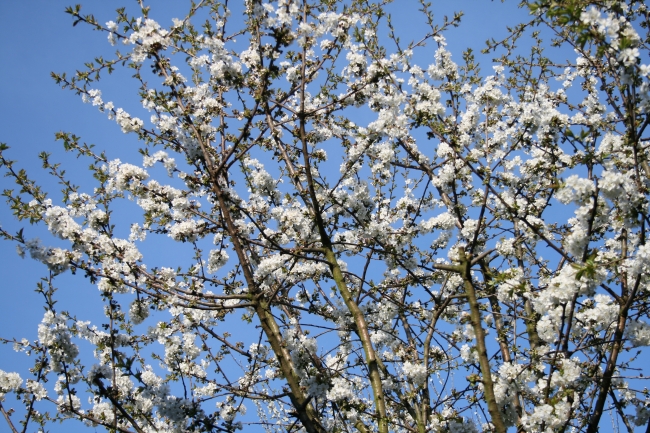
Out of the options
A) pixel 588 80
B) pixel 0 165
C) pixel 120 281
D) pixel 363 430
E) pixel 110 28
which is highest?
pixel 588 80

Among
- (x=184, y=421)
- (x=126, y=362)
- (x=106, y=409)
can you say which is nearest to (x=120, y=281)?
(x=126, y=362)

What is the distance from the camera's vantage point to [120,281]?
4695 mm

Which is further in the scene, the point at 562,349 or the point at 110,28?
the point at 110,28

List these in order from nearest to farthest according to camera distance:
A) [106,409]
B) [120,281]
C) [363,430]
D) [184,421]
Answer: [120,281], [184,421], [363,430], [106,409]

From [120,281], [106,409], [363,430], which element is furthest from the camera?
[106,409]

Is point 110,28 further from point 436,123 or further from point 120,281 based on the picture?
point 436,123

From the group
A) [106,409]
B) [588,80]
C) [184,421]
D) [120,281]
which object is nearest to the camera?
[120,281]

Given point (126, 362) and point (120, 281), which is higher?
point (120, 281)

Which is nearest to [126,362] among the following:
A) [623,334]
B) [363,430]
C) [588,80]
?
[363,430]

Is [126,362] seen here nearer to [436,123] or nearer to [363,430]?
[363,430]

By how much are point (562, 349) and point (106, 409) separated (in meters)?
5.28

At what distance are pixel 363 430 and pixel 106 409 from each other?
3226 millimetres

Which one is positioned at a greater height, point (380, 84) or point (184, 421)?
point (380, 84)

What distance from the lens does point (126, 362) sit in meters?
4.86
